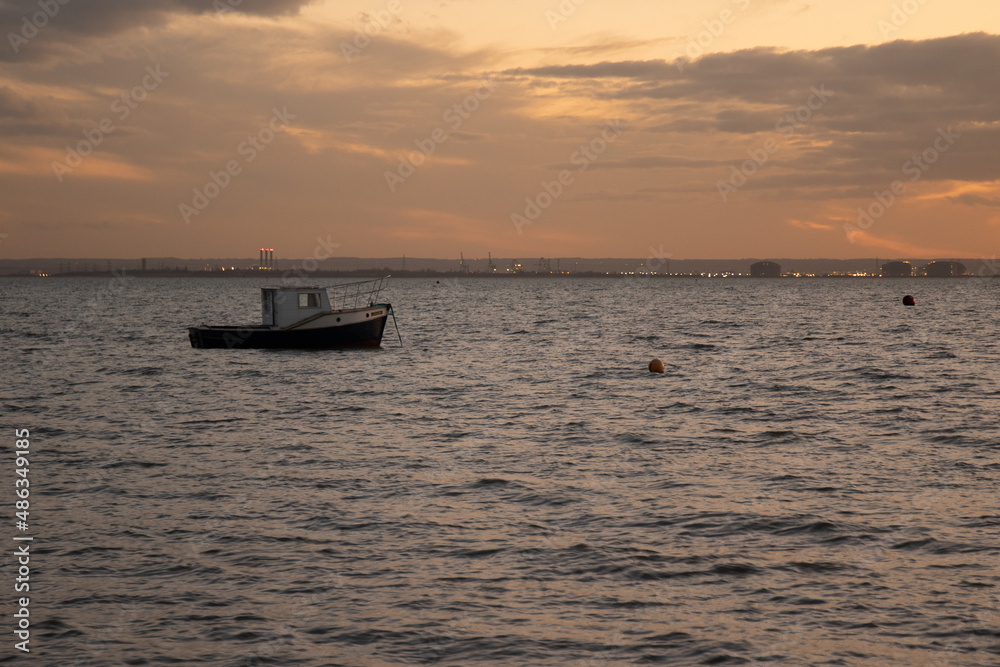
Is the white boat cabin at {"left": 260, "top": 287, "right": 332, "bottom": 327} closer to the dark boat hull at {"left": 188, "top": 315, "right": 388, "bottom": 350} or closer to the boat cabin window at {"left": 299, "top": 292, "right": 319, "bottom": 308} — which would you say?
the boat cabin window at {"left": 299, "top": 292, "right": 319, "bottom": 308}

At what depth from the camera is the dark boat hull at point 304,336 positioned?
4875cm

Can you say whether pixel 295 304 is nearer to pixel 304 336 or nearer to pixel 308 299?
pixel 308 299

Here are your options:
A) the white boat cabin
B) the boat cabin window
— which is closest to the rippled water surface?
the white boat cabin

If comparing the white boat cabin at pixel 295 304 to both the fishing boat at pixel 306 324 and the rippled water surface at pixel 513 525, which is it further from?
the rippled water surface at pixel 513 525

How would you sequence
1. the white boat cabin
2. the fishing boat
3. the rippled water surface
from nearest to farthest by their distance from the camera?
1. the rippled water surface
2. the fishing boat
3. the white boat cabin

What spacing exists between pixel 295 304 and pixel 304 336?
1.93 meters

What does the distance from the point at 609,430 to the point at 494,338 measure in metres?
41.8

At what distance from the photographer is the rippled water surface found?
36.3 feet

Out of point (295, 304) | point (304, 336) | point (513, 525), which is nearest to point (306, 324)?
point (304, 336)

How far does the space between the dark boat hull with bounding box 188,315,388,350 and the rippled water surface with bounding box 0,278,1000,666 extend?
1257 centimetres

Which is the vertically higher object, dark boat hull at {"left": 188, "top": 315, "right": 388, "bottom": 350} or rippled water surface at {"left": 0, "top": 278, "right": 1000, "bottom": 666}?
dark boat hull at {"left": 188, "top": 315, "right": 388, "bottom": 350}

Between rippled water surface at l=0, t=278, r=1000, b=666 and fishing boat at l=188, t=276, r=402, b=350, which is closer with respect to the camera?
rippled water surface at l=0, t=278, r=1000, b=666

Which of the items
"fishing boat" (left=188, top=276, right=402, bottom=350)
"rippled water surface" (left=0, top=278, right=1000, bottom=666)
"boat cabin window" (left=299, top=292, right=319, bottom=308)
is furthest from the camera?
"boat cabin window" (left=299, top=292, right=319, bottom=308)

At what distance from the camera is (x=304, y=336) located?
4875 centimetres
